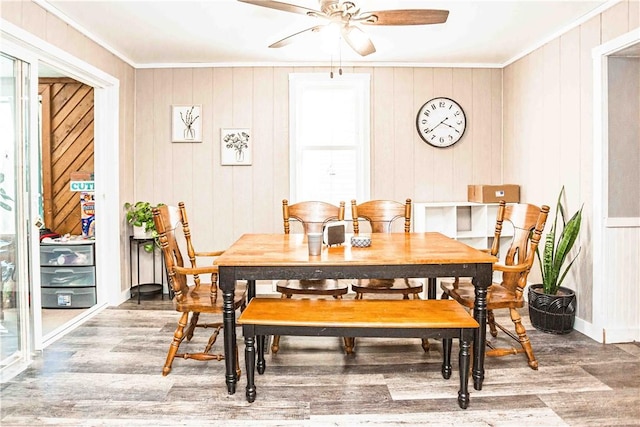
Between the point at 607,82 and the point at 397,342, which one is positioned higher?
the point at 607,82

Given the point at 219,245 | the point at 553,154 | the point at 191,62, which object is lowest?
the point at 219,245

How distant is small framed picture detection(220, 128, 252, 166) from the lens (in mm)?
4859

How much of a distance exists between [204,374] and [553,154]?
334 cm

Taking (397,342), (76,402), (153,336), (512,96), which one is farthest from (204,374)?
→ (512,96)

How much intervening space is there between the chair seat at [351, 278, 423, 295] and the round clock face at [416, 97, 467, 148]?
85.4 inches

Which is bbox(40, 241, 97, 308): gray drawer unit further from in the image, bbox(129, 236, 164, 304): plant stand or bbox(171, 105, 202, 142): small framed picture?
bbox(171, 105, 202, 142): small framed picture

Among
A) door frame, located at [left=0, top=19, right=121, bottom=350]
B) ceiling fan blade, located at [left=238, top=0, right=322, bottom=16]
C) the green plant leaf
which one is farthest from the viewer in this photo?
door frame, located at [left=0, top=19, right=121, bottom=350]

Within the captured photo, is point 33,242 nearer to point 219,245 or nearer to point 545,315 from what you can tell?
point 219,245

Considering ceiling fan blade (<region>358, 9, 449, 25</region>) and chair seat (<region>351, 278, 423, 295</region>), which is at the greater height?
ceiling fan blade (<region>358, 9, 449, 25</region>)

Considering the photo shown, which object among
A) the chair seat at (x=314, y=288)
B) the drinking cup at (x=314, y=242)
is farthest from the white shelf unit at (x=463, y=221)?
the drinking cup at (x=314, y=242)

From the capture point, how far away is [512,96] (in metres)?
4.76

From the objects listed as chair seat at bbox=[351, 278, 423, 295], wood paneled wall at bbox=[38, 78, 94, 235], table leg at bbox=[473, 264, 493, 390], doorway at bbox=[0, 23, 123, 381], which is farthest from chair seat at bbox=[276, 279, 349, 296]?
wood paneled wall at bbox=[38, 78, 94, 235]

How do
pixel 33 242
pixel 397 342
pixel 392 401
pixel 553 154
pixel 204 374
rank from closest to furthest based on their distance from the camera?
pixel 392 401
pixel 204 374
pixel 33 242
pixel 397 342
pixel 553 154

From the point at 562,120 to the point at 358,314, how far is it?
2652 millimetres
